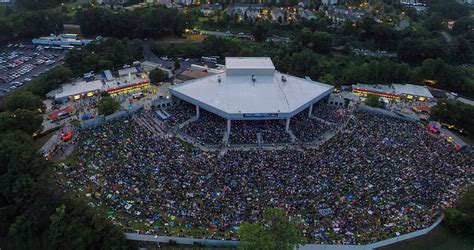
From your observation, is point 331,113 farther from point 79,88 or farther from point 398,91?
point 79,88

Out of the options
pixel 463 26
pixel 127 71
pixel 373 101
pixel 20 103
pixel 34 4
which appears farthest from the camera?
pixel 34 4

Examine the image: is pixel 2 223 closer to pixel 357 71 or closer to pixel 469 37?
pixel 357 71

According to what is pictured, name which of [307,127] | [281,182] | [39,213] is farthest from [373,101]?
[39,213]

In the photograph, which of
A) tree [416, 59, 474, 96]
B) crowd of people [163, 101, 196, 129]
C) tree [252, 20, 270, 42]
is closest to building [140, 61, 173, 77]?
crowd of people [163, 101, 196, 129]

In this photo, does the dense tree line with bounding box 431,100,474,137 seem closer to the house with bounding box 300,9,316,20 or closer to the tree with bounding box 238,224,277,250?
the tree with bounding box 238,224,277,250

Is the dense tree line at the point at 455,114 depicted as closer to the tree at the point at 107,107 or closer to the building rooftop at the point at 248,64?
the building rooftop at the point at 248,64

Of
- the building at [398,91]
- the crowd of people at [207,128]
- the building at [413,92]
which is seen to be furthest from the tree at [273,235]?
the building at [413,92]

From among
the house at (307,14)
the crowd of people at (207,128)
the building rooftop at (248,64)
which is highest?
the building rooftop at (248,64)
